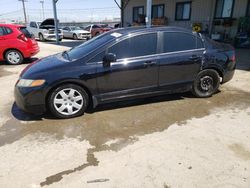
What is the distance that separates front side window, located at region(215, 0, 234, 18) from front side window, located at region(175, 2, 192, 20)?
2.21 m

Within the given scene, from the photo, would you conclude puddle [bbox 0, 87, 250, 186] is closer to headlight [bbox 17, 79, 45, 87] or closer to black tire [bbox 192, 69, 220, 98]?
black tire [bbox 192, 69, 220, 98]

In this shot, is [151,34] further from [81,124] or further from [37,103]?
[37,103]

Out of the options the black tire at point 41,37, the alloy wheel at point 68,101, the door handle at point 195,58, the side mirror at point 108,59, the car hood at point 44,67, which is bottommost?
the black tire at point 41,37

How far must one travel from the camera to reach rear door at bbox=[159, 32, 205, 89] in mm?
4426

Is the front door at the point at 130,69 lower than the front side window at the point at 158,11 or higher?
lower

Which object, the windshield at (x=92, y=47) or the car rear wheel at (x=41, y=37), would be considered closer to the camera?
the windshield at (x=92, y=47)

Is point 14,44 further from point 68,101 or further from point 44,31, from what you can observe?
point 44,31

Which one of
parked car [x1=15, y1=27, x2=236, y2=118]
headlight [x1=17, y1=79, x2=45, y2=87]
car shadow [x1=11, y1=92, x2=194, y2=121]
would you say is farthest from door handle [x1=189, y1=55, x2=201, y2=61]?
headlight [x1=17, y1=79, x2=45, y2=87]

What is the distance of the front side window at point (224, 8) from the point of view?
14.0 m

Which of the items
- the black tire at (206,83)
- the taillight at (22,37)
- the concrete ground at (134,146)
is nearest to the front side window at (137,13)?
the taillight at (22,37)

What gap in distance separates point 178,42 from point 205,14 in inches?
490

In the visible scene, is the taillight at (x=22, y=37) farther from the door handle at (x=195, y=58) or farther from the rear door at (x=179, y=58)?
the door handle at (x=195, y=58)

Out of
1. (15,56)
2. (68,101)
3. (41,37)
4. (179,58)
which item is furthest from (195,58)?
(41,37)

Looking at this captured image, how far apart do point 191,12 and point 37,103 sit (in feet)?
49.2
